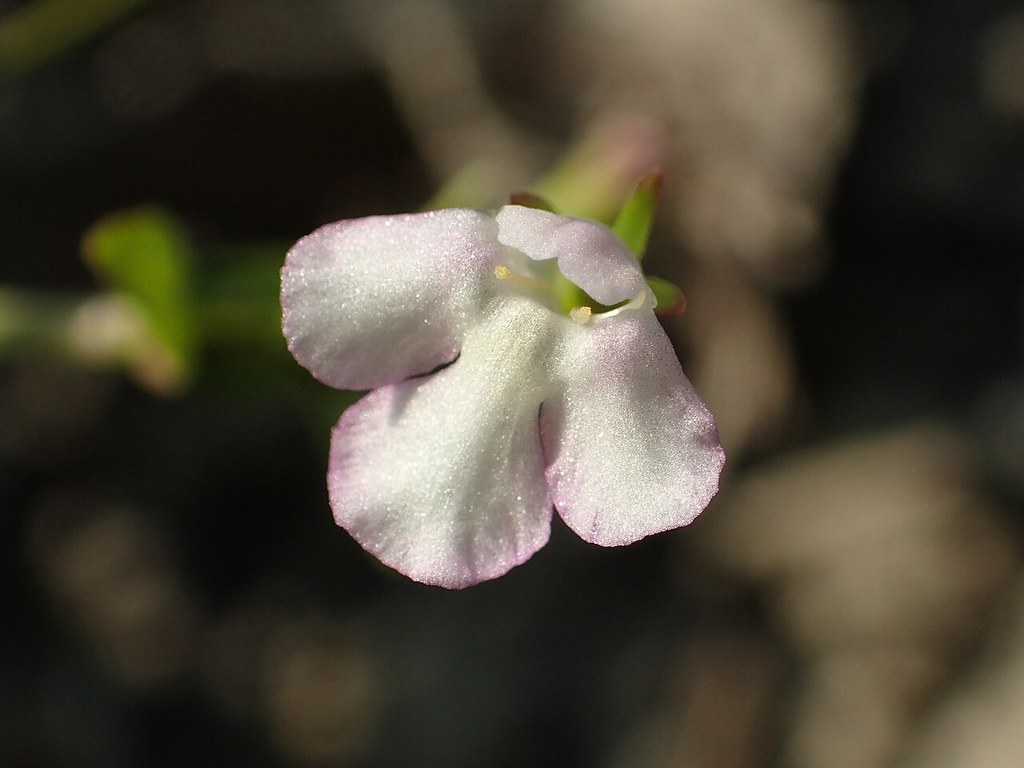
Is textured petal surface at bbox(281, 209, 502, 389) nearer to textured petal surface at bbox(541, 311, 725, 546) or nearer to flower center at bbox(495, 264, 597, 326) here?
flower center at bbox(495, 264, 597, 326)

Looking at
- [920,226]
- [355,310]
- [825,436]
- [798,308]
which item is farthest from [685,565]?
[355,310]

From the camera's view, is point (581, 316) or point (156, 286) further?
point (156, 286)

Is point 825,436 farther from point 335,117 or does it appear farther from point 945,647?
point 335,117

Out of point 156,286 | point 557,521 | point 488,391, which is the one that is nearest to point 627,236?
point 488,391

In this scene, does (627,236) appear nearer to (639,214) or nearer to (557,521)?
(639,214)

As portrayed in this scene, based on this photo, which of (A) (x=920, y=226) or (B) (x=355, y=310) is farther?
(A) (x=920, y=226)

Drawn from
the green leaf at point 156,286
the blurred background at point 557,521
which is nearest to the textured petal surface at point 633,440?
the green leaf at point 156,286

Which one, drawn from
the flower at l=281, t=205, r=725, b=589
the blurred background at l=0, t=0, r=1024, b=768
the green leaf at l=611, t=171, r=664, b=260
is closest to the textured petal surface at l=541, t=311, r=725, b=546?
the flower at l=281, t=205, r=725, b=589
